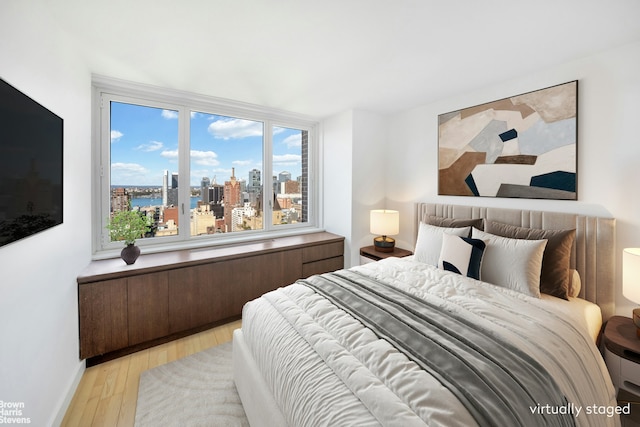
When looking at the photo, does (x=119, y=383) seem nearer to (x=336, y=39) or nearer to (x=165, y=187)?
(x=165, y=187)

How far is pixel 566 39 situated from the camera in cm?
180

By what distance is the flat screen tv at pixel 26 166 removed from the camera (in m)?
1.05

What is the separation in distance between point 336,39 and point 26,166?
1.91m

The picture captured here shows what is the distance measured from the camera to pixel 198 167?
3.08m

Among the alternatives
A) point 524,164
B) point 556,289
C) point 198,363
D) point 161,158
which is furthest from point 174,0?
point 556,289

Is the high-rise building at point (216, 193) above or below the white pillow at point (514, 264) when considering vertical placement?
above

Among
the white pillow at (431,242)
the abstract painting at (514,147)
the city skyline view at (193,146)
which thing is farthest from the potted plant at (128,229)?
the abstract painting at (514,147)

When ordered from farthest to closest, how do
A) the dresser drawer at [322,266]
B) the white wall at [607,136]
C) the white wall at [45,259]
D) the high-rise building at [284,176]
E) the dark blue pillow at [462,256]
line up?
the high-rise building at [284,176], the dresser drawer at [322,266], the dark blue pillow at [462,256], the white wall at [607,136], the white wall at [45,259]

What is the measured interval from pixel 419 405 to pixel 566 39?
251cm

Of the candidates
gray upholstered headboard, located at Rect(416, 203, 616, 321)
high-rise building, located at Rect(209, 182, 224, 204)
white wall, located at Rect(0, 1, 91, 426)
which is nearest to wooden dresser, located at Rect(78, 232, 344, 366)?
white wall, located at Rect(0, 1, 91, 426)

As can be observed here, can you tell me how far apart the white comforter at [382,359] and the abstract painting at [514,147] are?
3.63ft

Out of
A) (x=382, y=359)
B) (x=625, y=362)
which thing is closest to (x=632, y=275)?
(x=625, y=362)

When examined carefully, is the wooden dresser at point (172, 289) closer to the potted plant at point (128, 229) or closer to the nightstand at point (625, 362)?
the potted plant at point (128, 229)

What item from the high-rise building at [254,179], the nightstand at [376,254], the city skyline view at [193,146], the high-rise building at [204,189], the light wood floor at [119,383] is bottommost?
the light wood floor at [119,383]
